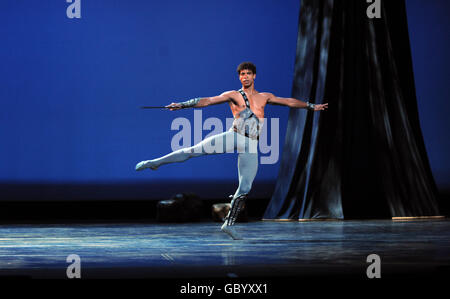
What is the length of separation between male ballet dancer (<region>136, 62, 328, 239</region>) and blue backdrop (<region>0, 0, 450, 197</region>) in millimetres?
2542

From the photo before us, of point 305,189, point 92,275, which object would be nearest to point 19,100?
point 305,189

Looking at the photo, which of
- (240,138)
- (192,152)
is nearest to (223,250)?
(192,152)

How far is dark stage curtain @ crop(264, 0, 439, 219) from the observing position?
6895mm

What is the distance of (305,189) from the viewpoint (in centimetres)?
689

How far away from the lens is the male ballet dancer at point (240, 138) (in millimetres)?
4414

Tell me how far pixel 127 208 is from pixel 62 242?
8.73 ft

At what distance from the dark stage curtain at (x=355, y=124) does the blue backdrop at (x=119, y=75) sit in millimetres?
540

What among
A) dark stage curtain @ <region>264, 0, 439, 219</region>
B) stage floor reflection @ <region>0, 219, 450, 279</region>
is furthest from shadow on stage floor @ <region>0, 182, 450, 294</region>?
dark stage curtain @ <region>264, 0, 439, 219</region>
